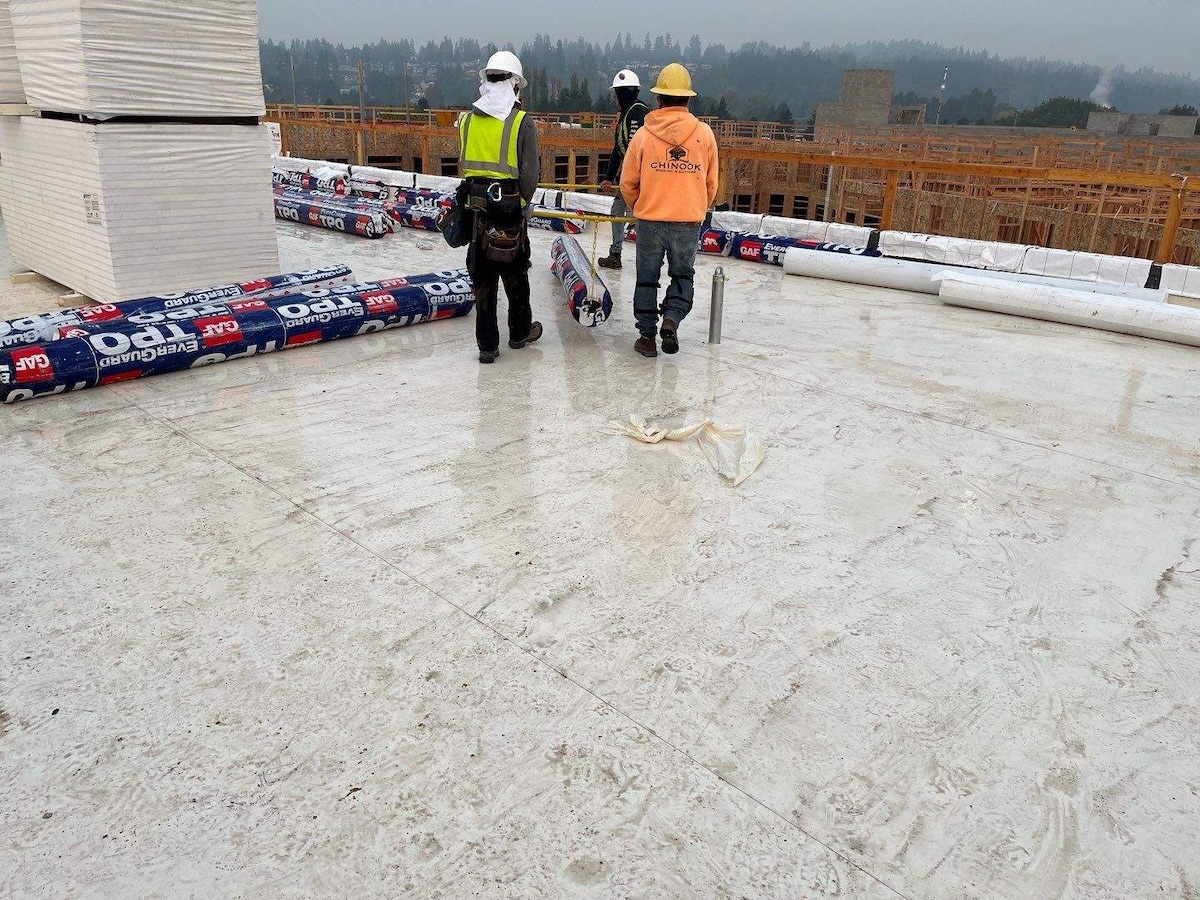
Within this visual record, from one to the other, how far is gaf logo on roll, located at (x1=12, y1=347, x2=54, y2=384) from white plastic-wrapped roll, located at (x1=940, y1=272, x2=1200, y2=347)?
716 cm

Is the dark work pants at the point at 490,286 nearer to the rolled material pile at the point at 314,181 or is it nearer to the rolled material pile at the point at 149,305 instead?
the rolled material pile at the point at 149,305

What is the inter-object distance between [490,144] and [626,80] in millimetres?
3530

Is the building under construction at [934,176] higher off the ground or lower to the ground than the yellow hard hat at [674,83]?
lower

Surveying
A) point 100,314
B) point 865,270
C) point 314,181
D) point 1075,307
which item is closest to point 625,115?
point 865,270

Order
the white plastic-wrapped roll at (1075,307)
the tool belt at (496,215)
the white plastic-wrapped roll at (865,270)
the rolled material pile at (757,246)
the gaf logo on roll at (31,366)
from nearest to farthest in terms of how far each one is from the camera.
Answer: the gaf logo on roll at (31,366) → the tool belt at (496,215) → the white plastic-wrapped roll at (1075,307) → the white plastic-wrapped roll at (865,270) → the rolled material pile at (757,246)

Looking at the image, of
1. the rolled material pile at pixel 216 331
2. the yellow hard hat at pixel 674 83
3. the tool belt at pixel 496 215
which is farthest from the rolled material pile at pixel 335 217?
the yellow hard hat at pixel 674 83

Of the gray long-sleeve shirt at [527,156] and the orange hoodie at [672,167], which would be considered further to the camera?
the orange hoodie at [672,167]

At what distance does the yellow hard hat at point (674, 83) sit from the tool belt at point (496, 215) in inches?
49.2

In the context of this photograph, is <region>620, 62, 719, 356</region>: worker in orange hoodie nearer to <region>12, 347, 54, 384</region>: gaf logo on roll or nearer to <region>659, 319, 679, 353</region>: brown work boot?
<region>659, 319, 679, 353</region>: brown work boot

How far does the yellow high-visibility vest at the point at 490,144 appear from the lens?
548cm

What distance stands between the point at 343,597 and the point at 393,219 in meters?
9.86

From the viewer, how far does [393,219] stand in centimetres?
1199

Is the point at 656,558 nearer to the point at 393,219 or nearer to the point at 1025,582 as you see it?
the point at 1025,582

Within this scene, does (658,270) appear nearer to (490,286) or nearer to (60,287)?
(490,286)
